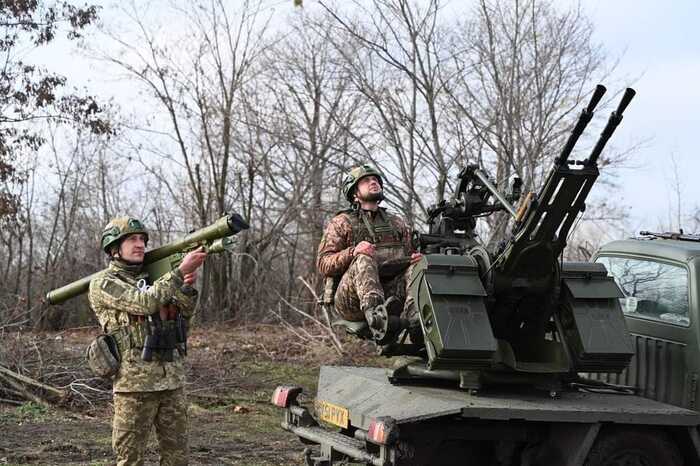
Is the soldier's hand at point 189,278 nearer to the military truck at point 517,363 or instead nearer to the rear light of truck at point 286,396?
the military truck at point 517,363

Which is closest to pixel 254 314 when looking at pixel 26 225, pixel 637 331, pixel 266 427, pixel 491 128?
pixel 26 225

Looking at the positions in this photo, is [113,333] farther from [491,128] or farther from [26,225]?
[26,225]

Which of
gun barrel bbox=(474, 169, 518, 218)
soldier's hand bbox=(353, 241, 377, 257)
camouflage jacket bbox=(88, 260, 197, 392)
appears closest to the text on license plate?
soldier's hand bbox=(353, 241, 377, 257)

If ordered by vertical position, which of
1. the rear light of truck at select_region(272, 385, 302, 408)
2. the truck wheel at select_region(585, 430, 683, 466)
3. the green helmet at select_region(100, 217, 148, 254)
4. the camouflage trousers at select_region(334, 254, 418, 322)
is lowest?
the truck wheel at select_region(585, 430, 683, 466)

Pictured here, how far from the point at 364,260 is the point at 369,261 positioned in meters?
0.04

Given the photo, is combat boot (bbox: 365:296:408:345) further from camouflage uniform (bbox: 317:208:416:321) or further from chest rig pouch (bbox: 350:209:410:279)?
chest rig pouch (bbox: 350:209:410:279)

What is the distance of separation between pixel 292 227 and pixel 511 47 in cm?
770

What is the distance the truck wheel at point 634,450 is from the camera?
6293 mm

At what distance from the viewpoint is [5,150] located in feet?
53.9

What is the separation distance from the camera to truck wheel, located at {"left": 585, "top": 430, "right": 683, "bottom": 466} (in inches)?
248

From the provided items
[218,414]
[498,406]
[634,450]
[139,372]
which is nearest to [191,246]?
[139,372]

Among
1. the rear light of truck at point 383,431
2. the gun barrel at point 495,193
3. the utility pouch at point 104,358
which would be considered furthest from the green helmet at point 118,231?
the gun barrel at point 495,193

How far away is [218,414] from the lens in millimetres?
10859

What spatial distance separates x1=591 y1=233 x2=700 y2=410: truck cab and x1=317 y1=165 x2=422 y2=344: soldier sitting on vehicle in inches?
66.8
